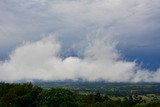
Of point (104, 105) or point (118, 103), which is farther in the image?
point (118, 103)

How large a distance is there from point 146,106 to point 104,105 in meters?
17.3

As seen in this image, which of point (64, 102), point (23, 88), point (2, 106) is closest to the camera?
point (64, 102)

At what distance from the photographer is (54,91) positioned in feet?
501

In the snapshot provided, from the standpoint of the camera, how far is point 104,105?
170000mm

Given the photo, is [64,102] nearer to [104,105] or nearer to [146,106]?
[104,105]

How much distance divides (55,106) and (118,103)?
4157 cm

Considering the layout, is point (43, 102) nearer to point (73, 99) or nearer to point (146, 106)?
point (73, 99)

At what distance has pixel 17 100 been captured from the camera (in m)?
166

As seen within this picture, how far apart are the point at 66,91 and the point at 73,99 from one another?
4.42 m

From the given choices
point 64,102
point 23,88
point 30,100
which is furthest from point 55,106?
point 23,88

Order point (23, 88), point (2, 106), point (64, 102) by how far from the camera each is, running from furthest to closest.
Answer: point (23, 88) < point (2, 106) < point (64, 102)

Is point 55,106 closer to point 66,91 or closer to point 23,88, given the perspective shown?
point 66,91

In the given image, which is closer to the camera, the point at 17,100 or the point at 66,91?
the point at 66,91

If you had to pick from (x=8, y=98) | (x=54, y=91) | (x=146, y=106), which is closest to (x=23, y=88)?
(x=8, y=98)
